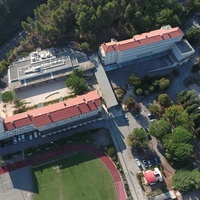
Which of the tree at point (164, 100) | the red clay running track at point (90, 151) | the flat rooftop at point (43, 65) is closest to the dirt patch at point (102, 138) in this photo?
the red clay running track at point (90, 151)

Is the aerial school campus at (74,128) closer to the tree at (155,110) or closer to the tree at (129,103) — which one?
the tree at (155,110)

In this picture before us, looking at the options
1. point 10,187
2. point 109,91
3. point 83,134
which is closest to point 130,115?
point 109,91

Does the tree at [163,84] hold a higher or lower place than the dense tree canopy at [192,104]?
higher

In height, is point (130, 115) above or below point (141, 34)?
below

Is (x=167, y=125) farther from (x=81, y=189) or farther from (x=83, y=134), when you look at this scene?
(x=81, y=189)

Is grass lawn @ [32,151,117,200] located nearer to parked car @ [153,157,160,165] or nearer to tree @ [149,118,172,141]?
parked car @ [153,157,160,165]

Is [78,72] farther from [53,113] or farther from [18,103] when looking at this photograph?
[18,103]

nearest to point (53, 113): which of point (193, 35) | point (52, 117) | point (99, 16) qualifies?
point (52, 117)
